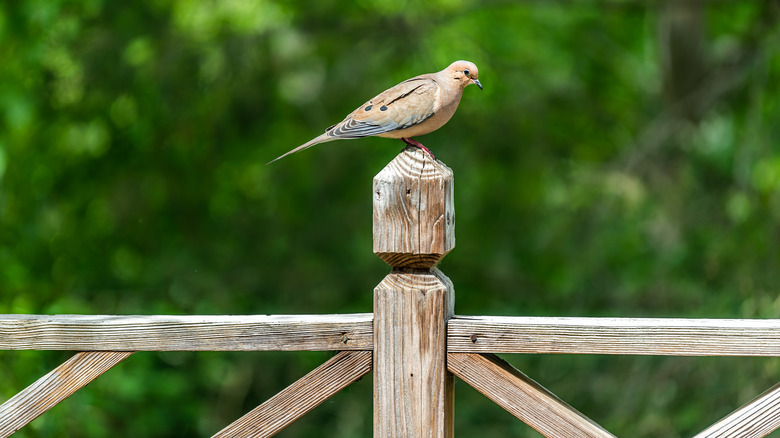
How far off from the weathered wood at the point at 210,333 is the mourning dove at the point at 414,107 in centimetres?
53

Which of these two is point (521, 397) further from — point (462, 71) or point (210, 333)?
point (462, 71)

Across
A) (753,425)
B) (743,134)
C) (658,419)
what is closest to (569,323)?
(753,425)

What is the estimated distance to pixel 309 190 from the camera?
491cm

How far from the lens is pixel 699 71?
5.67m

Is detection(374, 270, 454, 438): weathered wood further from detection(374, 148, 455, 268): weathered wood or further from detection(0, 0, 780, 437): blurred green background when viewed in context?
detection(0, 0, 780, 437): blurred green background

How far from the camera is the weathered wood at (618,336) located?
1375 mm

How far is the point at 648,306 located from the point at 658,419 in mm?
791

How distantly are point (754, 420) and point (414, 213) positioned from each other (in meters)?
0.67

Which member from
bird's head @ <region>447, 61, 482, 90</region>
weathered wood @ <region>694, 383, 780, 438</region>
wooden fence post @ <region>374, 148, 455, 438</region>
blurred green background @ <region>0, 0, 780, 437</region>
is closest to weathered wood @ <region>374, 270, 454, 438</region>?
wooden fence post @ <region>374, 148, 455, 438</region>

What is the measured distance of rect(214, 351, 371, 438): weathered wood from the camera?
4.87 feet

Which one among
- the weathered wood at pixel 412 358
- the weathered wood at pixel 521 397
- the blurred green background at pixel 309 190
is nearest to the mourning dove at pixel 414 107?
the weathered wood at pixel 412 358

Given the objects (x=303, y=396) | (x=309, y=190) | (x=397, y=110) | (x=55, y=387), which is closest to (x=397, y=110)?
(x=397, y=110)

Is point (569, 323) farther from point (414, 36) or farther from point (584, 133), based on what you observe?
point (584, 133)

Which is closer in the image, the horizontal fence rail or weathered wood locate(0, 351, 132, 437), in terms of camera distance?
the horizontal fence rail
